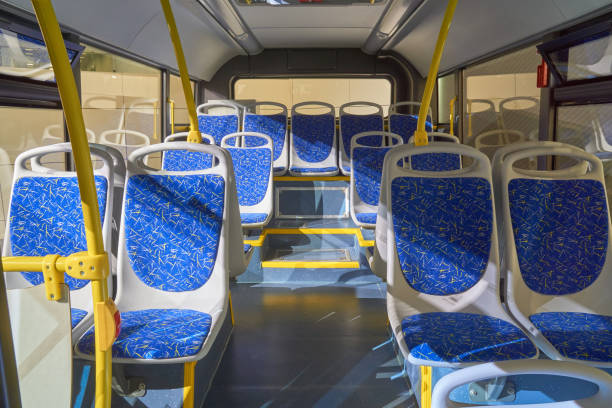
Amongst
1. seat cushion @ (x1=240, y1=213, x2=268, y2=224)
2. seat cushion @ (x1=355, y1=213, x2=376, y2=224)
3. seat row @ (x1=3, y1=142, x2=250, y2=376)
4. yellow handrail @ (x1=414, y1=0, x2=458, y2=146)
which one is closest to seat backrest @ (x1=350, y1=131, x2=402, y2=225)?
seat cushion @ (x1=355, y1=213, x2=376, y2=224)

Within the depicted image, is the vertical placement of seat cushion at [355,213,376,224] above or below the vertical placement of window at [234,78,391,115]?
below

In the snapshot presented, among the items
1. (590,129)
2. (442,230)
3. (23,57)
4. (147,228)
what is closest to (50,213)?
(147,228)

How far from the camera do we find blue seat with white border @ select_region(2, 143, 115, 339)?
1979mm

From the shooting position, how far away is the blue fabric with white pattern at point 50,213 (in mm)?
1984

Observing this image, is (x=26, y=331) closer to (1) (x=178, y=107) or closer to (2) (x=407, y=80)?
(1) (x=178, y=107)

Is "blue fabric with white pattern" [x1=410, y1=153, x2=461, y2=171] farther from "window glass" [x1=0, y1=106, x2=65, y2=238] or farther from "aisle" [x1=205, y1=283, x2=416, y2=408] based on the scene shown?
"window glass" [x1=0, y1=106, x2=65, y2=238]

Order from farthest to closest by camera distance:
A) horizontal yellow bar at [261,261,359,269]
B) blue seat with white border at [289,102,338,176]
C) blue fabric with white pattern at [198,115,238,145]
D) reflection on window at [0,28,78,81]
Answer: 1. blue fabric with white pattern at [198,115,238,145]
2. blue seat with white border at [289,102,338,176]
3. horizontal yellow bar at [261,261,359,269]
4. reflection on window at [0,28,78,81]

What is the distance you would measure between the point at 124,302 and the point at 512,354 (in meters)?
1.55

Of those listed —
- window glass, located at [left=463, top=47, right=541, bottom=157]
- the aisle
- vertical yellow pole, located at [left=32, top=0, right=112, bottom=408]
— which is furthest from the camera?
window glass, located at [left=463, top=47, right=541, bottom=157]

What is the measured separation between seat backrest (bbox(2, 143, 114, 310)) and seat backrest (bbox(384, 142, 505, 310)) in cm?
129

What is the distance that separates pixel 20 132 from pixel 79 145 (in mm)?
2861

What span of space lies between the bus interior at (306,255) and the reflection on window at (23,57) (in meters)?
0.01

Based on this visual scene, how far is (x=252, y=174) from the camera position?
385 cm

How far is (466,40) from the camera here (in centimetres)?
514
